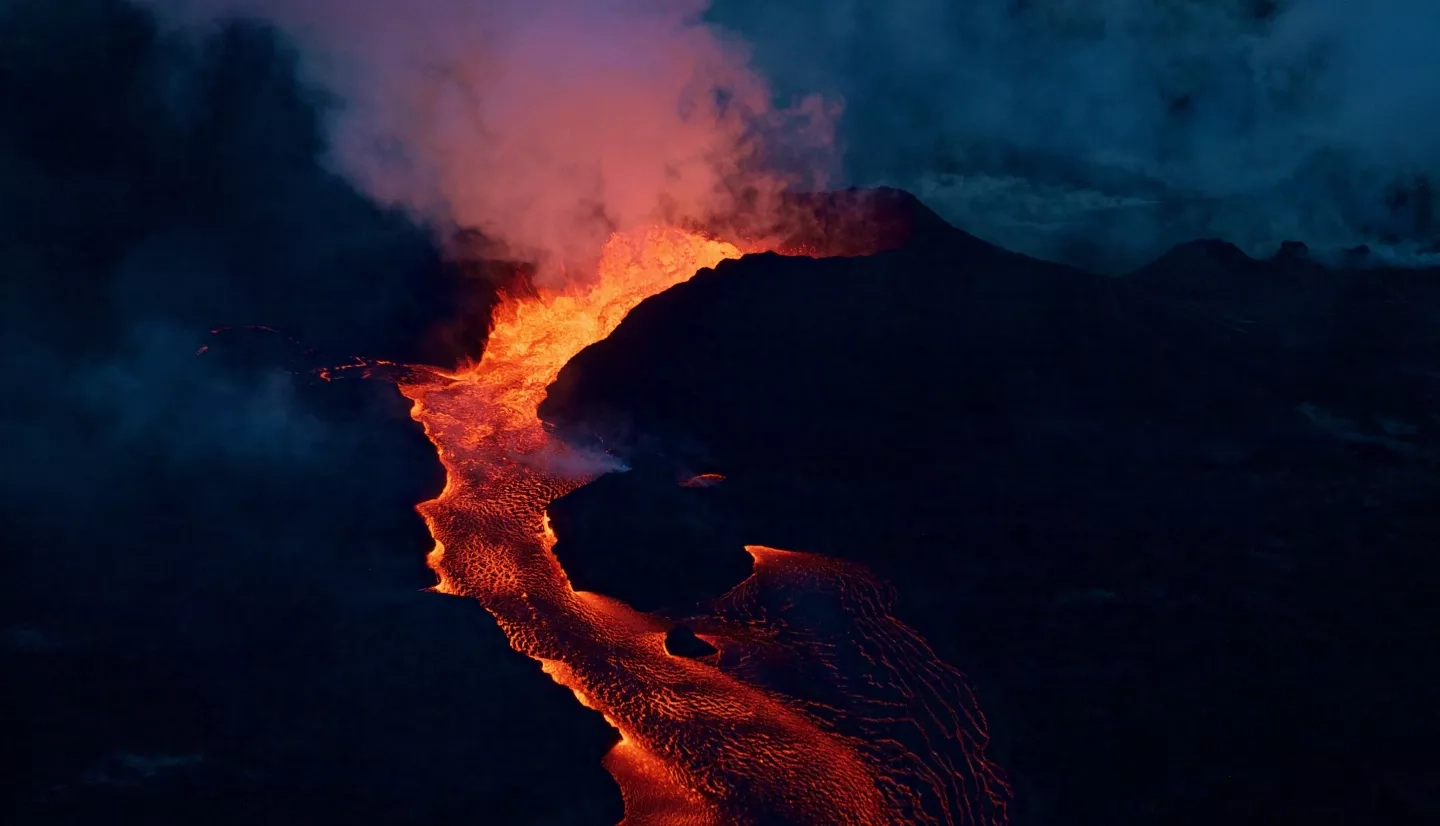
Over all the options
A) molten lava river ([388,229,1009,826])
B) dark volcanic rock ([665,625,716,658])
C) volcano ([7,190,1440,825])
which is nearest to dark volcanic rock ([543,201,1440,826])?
volcano ([7,190,1440,825])

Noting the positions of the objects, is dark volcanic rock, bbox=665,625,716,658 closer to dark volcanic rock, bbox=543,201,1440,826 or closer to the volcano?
the volcano

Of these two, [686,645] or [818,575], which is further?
[818,575]

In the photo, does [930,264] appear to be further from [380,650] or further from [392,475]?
[380,650]

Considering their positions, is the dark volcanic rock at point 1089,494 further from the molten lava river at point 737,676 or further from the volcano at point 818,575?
the molten lava river at point 737,676

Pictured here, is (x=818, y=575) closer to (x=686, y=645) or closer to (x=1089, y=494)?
(x=686, y=645)

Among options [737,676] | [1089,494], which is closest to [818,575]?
[737,676]

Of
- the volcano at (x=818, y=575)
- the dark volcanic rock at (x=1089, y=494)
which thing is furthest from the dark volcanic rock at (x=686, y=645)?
the dark volcanic rock at (x=1089, y=494)
